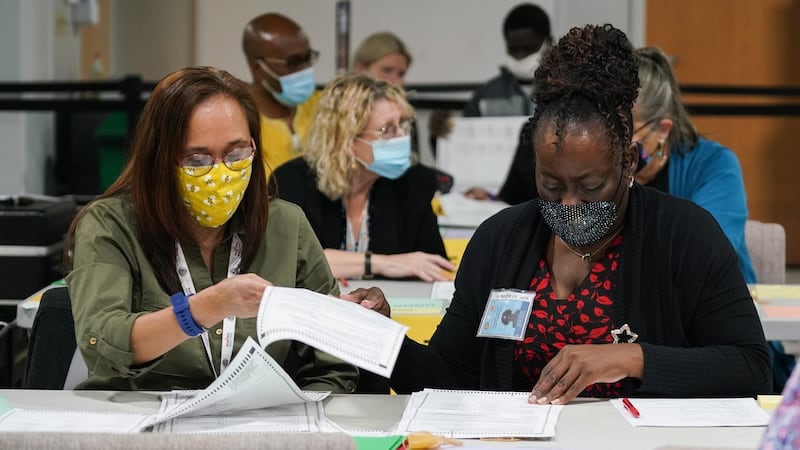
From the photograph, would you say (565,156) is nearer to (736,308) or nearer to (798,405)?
(736,308)

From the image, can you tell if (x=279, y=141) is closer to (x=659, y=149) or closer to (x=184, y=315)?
(x=659, y=149)

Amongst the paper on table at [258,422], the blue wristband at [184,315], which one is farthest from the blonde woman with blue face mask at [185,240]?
the paper on table at [258,422]

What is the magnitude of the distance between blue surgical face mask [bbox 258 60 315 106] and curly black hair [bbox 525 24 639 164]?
3.12 m

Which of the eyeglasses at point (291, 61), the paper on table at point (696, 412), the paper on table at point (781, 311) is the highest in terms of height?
the eyeglasses at point (291, 61)

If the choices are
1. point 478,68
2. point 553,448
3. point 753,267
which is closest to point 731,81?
point 478,68

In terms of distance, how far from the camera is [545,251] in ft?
7.58

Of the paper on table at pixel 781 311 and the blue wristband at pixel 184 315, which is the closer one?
the blue wristband at pixel 184 315

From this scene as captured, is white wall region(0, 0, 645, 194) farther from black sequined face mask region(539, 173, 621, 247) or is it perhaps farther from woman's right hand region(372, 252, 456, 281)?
black sequined face mask region(539, 173, 621, 247)

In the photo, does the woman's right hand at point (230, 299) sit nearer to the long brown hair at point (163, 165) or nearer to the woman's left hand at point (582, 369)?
the long brown hair at point (163, 165)

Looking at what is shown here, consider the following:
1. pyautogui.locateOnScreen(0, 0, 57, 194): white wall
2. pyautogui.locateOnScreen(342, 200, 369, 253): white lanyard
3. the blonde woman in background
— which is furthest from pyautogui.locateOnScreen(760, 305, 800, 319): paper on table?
pyautogui.locateOnScreen(0, 0, 57, 194): white wall

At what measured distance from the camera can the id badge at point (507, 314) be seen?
2180 millimetres

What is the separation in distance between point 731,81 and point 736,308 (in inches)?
252

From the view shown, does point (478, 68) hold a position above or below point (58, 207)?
above

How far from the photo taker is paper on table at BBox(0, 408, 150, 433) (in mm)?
1844
